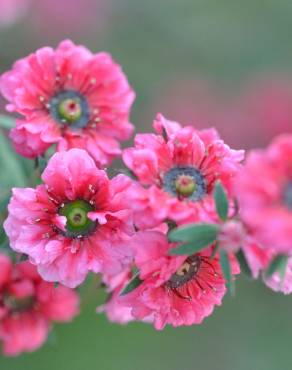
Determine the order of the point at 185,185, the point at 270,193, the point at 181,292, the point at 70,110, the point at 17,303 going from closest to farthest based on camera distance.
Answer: the point at 270,193, the point at 185,185, the point at 181,292, the point at 70,110, the point at 17,303

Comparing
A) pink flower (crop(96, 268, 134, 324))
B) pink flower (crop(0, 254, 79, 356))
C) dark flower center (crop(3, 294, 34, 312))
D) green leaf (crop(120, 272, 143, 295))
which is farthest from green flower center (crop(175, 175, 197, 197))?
dark flower center (crop(3, 294, 34, 312))

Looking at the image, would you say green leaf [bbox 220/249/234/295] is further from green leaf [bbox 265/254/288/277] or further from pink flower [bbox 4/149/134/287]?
pink flower [bbox 4/149/134/287]

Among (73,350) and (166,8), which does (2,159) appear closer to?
(73,350)

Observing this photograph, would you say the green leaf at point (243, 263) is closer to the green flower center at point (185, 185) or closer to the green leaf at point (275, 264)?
the green leaf at point (275, 264)

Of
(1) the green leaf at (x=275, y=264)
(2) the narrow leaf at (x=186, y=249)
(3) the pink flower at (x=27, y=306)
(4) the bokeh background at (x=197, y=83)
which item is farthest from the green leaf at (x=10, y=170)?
(4) the bokeh background at (x=197, y=83)

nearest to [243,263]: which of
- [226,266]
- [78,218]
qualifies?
[226,266]

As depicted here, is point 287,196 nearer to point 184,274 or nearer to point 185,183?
point 185,183
